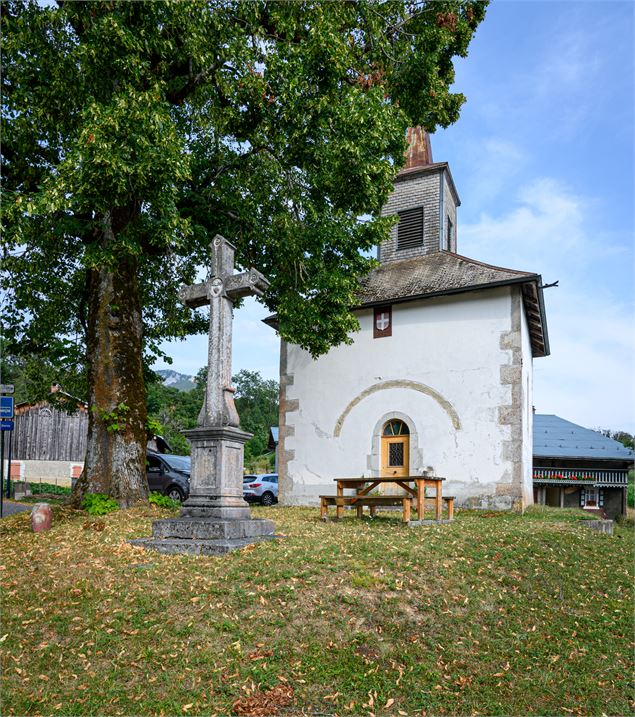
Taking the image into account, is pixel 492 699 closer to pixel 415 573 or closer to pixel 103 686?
pixel 415 573

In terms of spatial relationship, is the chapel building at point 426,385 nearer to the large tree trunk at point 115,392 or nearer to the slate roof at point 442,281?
the slate roof at point 442,281

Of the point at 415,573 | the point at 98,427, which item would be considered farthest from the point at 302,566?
the point at 98,427

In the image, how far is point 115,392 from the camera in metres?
11.3

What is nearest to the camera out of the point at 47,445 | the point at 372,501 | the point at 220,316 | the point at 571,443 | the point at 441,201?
the point at 220,316

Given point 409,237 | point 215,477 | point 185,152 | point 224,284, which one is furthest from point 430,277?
point 215,477

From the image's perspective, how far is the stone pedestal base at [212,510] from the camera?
24.1 ft

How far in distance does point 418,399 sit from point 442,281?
3.25 meters

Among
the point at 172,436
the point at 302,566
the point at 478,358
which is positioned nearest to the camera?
the point at 302,566

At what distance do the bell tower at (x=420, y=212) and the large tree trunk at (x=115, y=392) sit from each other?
378 inches

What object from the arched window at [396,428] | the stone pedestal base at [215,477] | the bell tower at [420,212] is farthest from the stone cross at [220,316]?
the bell tower at [420,212]

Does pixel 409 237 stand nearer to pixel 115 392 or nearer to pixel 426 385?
pixel 426 385

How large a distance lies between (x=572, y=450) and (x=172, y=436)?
29.6 metres

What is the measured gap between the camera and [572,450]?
2670 centimetres

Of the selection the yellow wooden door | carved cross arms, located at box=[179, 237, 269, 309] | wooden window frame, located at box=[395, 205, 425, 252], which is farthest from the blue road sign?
wooden window frame, located at box=[395, 205, 425, 252]
